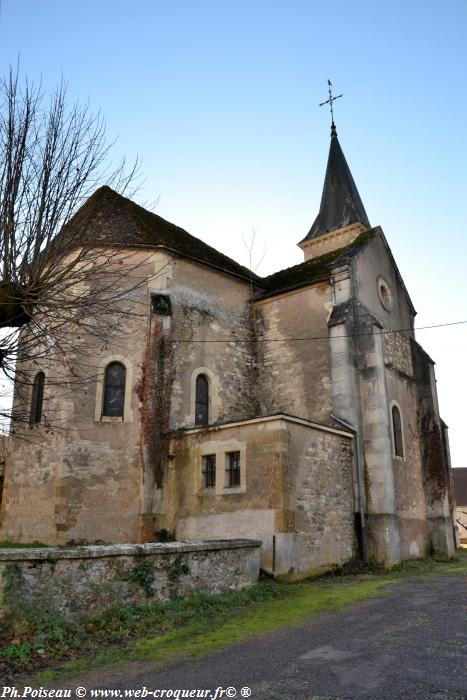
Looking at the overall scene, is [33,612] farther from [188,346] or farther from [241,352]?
[241,352]

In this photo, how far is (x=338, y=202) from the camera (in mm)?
29641

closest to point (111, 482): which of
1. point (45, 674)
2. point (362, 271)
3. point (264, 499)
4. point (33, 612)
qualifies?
point (264, 499)

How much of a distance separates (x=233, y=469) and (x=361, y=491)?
408 cm

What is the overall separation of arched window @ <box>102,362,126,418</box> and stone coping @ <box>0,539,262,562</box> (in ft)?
19.4

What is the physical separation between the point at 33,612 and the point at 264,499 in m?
6.09

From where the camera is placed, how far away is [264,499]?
12023 mm

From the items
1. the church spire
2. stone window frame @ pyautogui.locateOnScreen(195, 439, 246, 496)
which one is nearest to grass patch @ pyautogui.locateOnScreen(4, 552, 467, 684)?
stone window frame @ pyautogui.locateOnScreen(195, 439, 246, 496)

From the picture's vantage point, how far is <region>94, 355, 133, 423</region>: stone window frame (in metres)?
14.4

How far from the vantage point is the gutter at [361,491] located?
14367 millimetres

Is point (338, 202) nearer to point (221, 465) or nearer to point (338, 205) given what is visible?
point (338, 205)

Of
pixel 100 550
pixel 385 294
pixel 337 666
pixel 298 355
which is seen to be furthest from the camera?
pixel 385 294

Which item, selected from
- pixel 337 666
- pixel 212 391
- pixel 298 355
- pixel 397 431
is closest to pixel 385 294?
pixel 298 355

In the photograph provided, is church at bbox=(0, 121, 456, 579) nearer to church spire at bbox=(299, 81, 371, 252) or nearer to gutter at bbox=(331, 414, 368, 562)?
gutter at bbox=(331, 414, 368, 562)

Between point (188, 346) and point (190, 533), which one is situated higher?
point (188, 346)
